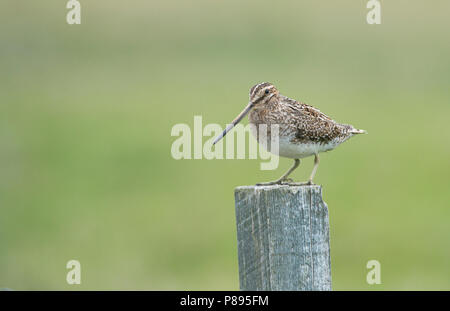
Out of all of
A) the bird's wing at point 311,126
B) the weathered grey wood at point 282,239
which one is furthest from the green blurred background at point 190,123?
the weathered grey wood at point 282,239

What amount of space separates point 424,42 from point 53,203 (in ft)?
57.0

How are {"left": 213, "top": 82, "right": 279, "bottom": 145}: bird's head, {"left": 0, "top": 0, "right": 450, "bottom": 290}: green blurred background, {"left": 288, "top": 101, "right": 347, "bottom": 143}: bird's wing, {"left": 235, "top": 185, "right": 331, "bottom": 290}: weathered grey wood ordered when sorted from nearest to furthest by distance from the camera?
{"left": 235, "top": 185, "right": 331, "bottom": 290}: weathered grey wood
{"left": 213, "top": 82, "right": 279, "bottom": 145}: bird's head
{"left": 288, "top": 101, "right": 347, "bottom": 143}: bird's wing
{"left": 0, "top": 0, "right": 450, "bottom": 290}: green blurred background

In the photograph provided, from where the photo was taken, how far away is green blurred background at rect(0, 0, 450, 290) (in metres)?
13.5

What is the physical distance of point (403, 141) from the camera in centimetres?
2000

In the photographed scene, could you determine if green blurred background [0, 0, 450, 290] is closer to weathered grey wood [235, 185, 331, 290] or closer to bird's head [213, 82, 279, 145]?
bird's head [213, 82, 279, 145]

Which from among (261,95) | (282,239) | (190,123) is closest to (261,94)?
(261,95)

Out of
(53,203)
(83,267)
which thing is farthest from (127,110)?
(83,267)

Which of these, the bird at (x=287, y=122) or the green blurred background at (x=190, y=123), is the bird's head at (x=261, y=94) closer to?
the bird at (x=287, y=122)

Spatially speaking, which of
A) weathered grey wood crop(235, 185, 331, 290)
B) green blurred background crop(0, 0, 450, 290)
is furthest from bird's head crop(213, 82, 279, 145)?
green blurred background crop(0, 0, 450, 290)

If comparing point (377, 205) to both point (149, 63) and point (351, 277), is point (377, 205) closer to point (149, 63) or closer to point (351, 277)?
point (351, 277)

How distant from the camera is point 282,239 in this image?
185 inches

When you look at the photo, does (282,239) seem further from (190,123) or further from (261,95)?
(190,123)

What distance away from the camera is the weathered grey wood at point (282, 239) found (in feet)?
15.4

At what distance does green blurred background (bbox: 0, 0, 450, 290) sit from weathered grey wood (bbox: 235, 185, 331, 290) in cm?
740
